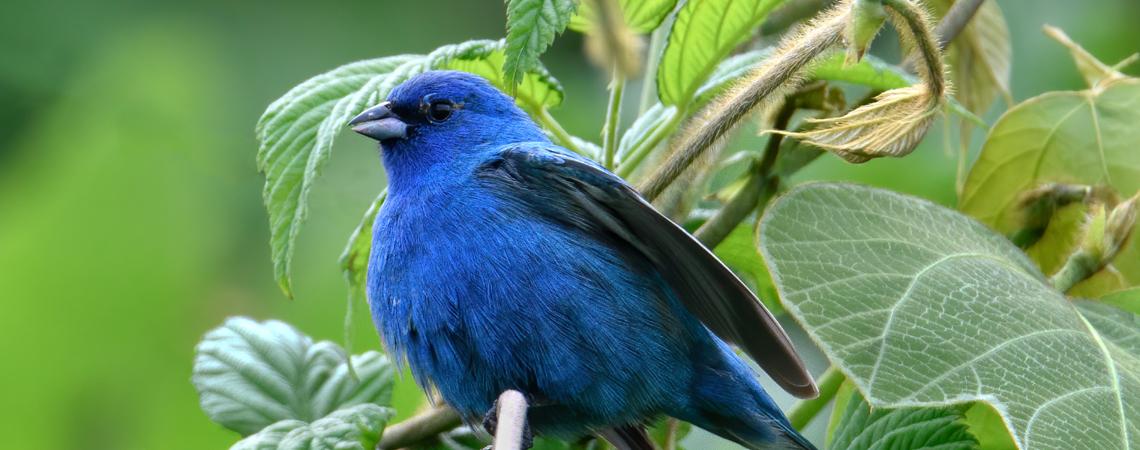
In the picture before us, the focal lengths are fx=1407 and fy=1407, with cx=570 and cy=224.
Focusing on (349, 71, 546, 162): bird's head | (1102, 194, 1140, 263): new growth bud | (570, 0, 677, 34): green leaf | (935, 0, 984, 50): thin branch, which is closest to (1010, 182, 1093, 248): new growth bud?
(1102, 194, 1140, 263): new growth bud

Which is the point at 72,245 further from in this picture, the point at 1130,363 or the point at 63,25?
the point at 1130,363

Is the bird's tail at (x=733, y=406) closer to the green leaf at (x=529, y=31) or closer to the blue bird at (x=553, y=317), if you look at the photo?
the blue bird at (x=553, y=317)

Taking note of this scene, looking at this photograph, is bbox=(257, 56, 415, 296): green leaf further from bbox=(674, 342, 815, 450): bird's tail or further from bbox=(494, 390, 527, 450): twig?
bbox=(674, 342, 815, 450): bird's tail

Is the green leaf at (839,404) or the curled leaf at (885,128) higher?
the curled leaf at (885,128)

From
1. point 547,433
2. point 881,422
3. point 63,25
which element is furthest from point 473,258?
point 63,25

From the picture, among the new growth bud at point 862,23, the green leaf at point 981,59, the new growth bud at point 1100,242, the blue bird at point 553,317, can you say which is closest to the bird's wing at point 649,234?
the blue bird at point 553,317

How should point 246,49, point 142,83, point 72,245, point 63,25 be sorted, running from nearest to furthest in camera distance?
point 72,245 → point 142,83 → point 63,25 → point 246,49

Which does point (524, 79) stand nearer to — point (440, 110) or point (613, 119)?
point (613, 119)
